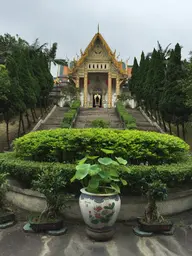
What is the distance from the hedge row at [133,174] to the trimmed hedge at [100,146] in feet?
1.54

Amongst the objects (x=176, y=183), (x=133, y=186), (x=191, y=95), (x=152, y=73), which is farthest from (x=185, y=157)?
(x=152, y=73)

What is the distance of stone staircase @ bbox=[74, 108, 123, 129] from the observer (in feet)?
66.9

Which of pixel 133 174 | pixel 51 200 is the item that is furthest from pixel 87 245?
pixel 133 174

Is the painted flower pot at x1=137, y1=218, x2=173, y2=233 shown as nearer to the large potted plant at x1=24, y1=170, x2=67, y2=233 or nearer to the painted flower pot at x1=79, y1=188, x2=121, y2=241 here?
the painted flower pot at x1=79, y1=188, x2=121, y2=241

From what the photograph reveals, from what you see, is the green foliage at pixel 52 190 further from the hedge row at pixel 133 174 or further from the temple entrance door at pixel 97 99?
the temple entrance door at pixel 97 99

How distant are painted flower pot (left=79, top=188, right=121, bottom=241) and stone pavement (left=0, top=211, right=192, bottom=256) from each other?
0.14 m

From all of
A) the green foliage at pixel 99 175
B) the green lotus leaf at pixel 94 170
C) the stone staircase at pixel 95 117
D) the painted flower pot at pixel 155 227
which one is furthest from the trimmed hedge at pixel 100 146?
the stone staircase at pixel 95 117

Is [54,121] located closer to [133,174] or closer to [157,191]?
[133,174]

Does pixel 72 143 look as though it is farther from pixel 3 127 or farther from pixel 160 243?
pixel 3 127

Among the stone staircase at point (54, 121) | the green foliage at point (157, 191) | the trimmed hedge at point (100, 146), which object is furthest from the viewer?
the stone staircase at point (54, 121)

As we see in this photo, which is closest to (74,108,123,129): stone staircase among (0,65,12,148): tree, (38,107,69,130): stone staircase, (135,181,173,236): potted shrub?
(38,107,69,130): stone staircase

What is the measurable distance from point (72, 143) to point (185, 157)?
2.93m

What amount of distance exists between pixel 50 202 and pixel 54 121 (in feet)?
61.5

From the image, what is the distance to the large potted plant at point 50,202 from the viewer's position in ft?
14.0
